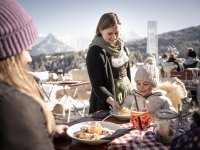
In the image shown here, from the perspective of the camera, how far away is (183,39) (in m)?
39.9

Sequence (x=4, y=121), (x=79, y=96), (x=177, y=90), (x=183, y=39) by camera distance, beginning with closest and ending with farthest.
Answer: (x=4, y=121)
(x=177, y=90)
(x=79, y=96)
(x=183, y=39)

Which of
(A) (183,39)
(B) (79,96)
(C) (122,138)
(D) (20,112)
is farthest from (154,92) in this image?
(A) (183,39)

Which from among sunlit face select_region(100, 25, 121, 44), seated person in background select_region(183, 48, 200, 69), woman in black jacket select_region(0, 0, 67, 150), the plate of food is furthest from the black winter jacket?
seated person in background select_region(183, 48, 200, 69)

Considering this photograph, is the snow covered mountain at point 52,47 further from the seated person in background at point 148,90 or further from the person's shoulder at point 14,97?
the person's shoulder at point 14,97

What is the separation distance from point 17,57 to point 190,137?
2.04 ft

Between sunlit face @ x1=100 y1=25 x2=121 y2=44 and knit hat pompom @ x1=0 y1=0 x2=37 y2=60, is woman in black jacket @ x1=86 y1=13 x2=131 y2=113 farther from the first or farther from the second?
knit hat pompom @ x1=0 y1=0 x2=37 y2=60

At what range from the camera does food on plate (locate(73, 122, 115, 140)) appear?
58.6 inches

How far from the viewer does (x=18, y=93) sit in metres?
0.82

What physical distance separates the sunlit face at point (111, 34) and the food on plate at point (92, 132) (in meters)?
1.20

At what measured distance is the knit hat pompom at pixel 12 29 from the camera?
0.90m

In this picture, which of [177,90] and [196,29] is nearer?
[177,90]

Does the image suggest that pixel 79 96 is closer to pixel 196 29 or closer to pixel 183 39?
pixel 183 39

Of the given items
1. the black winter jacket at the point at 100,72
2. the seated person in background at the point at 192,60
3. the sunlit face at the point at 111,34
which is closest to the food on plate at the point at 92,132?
the black winter jacket at the point at 100,72

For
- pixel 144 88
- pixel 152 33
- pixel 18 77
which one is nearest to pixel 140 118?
pixel 18 77
